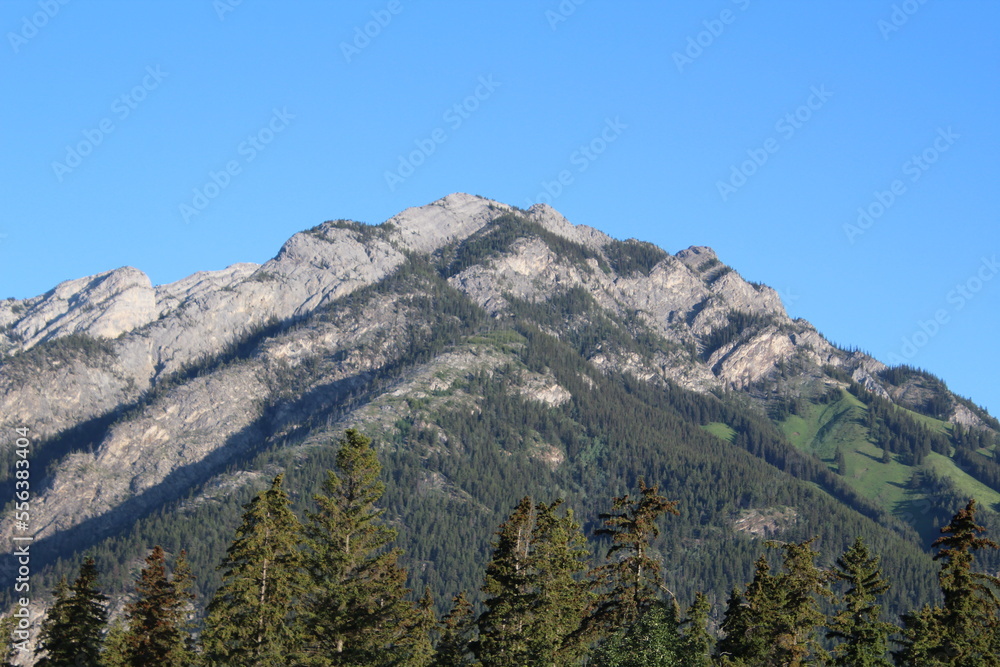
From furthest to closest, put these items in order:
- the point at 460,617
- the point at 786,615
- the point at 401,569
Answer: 1. the point at 460,617
2. the point at 401,569
3. the point at 786,615

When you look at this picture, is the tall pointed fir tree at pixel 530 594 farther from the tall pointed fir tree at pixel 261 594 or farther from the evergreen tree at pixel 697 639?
the tall pointed fir tree at pixel 261 594

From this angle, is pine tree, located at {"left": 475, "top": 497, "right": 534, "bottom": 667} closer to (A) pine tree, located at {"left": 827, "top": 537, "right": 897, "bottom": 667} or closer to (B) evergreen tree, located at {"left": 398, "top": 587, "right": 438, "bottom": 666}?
(B) evergreen tree, located at {"left": 398, "top": 587, "right": 438, "bottom": 666}

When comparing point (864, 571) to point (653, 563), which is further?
point (864, 571)

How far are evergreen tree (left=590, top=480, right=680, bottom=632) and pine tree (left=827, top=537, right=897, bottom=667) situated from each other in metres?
14.2

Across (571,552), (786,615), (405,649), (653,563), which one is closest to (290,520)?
(405,649)

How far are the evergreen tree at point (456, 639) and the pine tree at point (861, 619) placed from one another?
23.5 meters

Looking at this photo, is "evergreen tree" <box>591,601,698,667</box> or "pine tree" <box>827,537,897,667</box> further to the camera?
"pine tree" <box>827,537,897,667</box>

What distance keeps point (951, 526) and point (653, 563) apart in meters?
17.2

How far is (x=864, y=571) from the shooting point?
257ft

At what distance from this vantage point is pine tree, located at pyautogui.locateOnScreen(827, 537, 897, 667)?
76.4 m

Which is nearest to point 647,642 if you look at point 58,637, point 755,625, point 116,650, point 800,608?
point 800,608

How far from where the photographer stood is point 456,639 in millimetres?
88938

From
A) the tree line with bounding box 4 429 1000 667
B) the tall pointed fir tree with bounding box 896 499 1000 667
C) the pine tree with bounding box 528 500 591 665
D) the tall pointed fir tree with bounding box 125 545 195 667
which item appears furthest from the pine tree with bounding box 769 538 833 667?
the tall pointed fir tree with bounding box 125 545 195 667

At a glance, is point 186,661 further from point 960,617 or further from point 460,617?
point 960,617
